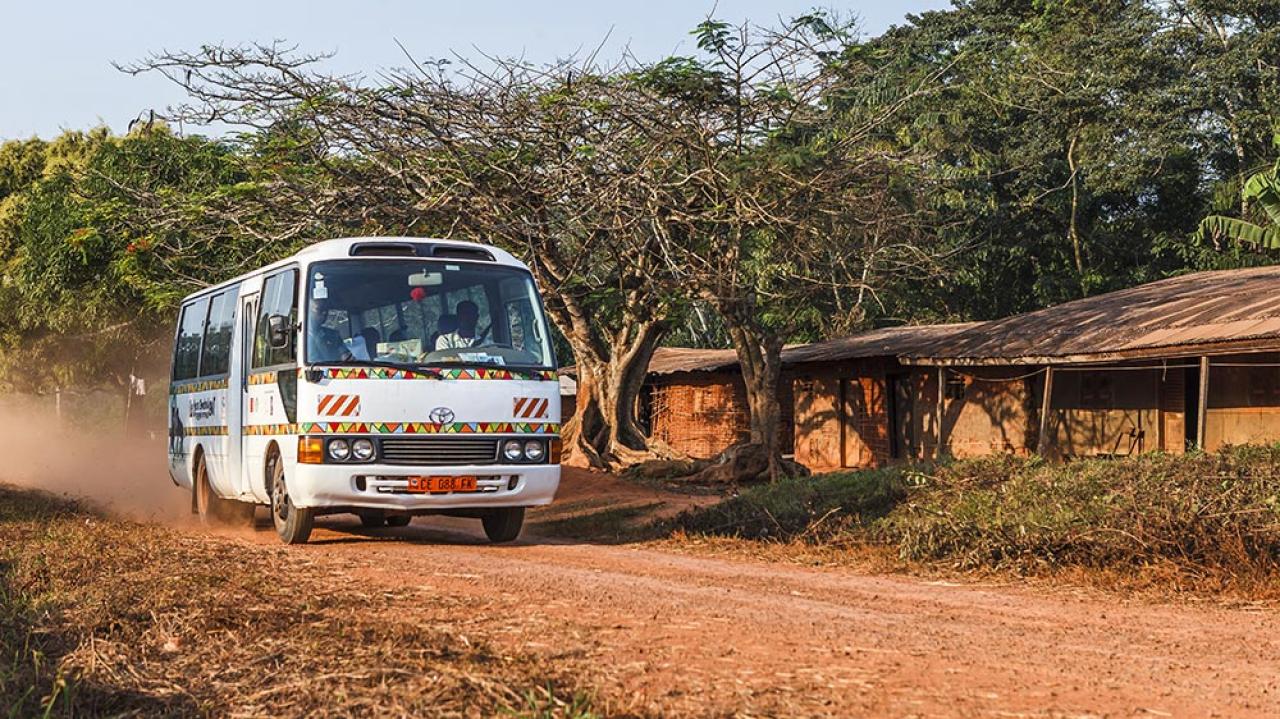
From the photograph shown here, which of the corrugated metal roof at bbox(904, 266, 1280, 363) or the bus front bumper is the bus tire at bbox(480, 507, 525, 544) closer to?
the bus front bumper

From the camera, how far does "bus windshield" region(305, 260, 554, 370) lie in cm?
1211

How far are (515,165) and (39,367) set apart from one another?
103 feet

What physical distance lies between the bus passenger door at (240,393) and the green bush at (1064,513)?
201 inches

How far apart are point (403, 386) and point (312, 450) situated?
0.96m

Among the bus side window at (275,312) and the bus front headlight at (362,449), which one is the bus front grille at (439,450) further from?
the bus side window at (275,312)

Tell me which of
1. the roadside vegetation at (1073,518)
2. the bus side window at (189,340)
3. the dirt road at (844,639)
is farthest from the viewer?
the bus side window at (189,340)

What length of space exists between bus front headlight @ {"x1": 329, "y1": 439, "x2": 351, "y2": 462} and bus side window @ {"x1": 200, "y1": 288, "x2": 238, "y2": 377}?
336cm

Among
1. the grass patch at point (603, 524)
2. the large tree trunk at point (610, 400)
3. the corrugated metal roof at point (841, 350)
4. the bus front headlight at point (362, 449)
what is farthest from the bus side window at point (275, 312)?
the corrugated metal roof at point (841, 350)

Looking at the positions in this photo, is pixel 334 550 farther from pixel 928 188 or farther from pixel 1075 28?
pixel 1075 28

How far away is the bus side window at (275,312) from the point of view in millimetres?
12391

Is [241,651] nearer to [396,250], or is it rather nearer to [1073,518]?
[396,250]

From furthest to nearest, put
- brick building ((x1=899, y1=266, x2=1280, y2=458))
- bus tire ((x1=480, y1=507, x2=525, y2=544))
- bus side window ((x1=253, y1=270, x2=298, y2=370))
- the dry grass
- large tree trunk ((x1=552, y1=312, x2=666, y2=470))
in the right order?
large tree trunk ((x1=552, y1=312, x2=666, y2=470)) < brick building ((x1=899, y1=266, x2=1280, y2=458)) < bus tire ((x1=480, y1=507, x2=525, y2=544)) < bus side window ((x1=253, y1=270, x2=298, y2=370)) < the dry grass

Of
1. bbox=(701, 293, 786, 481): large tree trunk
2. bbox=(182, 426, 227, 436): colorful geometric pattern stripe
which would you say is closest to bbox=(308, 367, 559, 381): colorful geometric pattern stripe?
bbox=(182, 426, 227, 436): colorful geometric pattern stripe

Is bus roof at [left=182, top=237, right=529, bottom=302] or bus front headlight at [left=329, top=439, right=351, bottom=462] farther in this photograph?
bus roof at [left=182, top=237, right=529, bottom=302]
